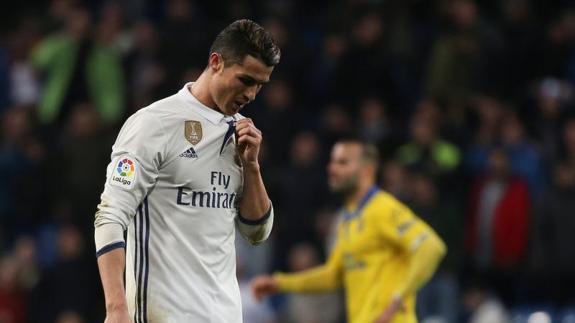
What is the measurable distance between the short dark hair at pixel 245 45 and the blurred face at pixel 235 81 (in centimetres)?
2

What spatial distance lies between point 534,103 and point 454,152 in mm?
1324

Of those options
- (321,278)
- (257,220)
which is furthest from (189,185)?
(321,278)

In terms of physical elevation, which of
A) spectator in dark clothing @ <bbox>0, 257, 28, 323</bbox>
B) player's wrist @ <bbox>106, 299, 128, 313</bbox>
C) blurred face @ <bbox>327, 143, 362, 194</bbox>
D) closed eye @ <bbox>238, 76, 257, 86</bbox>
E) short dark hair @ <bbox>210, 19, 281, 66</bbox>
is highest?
short dark hair @ <bbox>210, 19, 281, 66</bbox>

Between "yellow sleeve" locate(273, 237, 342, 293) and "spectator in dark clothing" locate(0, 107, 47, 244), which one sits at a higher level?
"yellow sleeve" locate(273, 237, 342, 293)

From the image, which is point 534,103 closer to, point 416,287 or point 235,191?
point 416,287

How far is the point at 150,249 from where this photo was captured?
17.0 feet

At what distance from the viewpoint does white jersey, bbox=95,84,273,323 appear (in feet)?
16.7

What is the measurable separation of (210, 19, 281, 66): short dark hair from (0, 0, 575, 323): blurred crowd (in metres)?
6.52

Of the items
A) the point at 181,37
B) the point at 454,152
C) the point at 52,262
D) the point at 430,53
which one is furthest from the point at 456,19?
the point at 52,262

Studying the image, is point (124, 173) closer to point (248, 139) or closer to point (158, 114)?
point (158, 114)

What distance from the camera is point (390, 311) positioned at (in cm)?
781

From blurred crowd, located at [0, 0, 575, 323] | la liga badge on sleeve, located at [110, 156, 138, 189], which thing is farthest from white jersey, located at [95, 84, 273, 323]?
blurred crowd, located at [0, 0, 575, 323]

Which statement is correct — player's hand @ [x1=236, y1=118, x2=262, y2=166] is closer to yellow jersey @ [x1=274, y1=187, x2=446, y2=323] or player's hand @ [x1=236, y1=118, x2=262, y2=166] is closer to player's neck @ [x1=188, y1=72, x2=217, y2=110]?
player's neck @ [x1=188, y1=72, x2=217, y2=110]

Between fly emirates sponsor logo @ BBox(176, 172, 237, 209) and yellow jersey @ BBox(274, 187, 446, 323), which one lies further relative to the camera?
yellow jersey @ BBox(274, 187, 446, 323)
